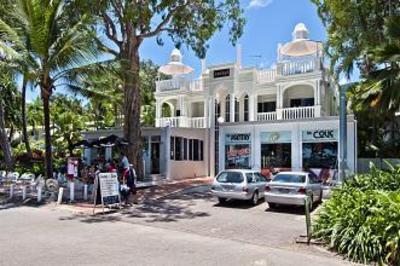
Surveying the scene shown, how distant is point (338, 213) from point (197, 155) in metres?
19.4

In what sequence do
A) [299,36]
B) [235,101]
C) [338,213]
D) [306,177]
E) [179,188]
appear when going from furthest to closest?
1. [235,101]
2. [299,36]
3. [179,188]
4. [306,177]
5. [338,213]

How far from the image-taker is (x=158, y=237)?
11.6 metres

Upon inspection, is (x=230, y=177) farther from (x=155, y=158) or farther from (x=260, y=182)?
(x=155, y=158)

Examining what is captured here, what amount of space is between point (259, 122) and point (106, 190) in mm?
13080

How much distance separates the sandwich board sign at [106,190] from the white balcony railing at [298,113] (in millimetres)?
13182

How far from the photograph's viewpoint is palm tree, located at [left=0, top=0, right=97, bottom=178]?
19250mm

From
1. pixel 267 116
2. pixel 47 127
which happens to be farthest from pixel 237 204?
pixel 267 116

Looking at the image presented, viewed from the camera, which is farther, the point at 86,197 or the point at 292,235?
the point at 86,197

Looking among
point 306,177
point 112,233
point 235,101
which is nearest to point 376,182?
point 306,177

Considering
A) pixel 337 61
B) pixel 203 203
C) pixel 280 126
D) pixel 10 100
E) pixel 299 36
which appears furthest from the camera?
pixel 10 100

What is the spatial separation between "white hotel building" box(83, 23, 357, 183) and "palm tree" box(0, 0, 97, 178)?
880cm

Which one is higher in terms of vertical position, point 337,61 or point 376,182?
point 337,61

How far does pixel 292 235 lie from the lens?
12516 mm

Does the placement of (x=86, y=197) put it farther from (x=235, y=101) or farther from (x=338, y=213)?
(x=235, y=101)
